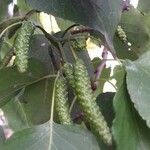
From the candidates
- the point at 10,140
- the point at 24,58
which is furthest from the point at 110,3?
the point at 10,140

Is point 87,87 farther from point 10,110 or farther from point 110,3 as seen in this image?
point 10,110

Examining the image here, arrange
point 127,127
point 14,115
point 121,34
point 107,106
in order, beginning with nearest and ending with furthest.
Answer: point 127,127
point 107,106
point 121,34
point 14,115

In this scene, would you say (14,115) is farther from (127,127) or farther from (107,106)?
(127,127)

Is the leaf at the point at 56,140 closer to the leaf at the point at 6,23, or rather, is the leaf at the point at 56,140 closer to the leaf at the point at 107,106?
the leaf at the point at 107,106

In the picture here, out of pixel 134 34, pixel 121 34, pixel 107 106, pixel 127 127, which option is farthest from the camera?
pixel 134 34

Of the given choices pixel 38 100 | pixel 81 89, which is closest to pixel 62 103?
pixel 81 89

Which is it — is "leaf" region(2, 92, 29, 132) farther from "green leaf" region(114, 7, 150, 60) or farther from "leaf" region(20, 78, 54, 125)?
"green leaf" region(114, 7, 150, 60)

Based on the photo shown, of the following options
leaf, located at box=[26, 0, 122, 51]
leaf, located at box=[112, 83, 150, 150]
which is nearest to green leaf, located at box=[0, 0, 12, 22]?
leaf, located at box=[26, 0, 122, 51]
